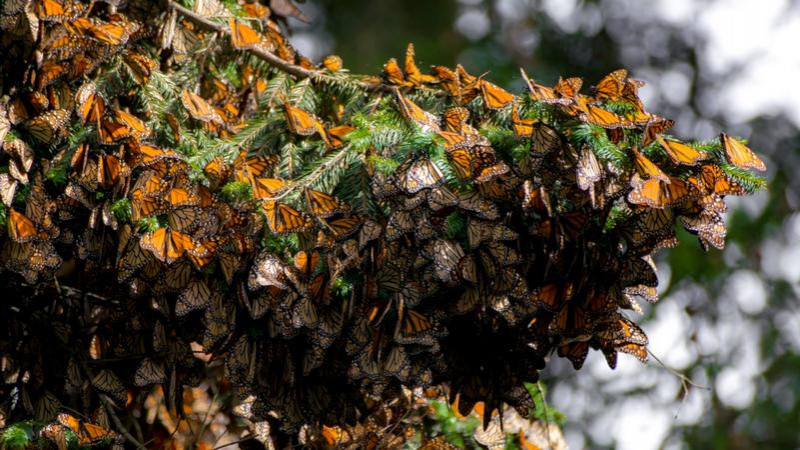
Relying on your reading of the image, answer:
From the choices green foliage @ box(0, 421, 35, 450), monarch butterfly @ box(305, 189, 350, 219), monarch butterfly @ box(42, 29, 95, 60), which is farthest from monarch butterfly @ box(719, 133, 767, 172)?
green foliage @ box(0, 421, 35, 450)

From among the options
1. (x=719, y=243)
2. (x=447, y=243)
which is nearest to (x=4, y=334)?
(x=447, y=243)

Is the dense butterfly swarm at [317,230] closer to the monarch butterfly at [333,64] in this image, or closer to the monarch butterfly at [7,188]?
the monarch butterfly at [7,188]

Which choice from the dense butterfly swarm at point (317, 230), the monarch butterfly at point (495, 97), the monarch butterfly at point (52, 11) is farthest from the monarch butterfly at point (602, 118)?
the monarch butterfly at point (52, 11)

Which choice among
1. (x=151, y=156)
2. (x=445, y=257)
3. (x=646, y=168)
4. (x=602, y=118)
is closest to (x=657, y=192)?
(x=646, y=168)

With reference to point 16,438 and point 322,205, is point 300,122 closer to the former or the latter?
point 322,205

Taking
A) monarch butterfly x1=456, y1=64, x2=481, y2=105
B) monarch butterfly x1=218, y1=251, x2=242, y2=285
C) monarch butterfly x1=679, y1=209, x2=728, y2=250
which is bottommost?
monarch butterfly x1=218, y1=251, x2=242, y2=285

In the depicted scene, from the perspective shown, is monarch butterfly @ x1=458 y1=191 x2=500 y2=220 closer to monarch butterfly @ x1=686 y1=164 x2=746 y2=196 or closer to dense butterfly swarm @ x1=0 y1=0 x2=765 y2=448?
dense butterfly swarm @ x1=0 y1=0 x2=765 y2=448

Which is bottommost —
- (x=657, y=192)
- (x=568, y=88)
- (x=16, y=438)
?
(x=16, y=438)
